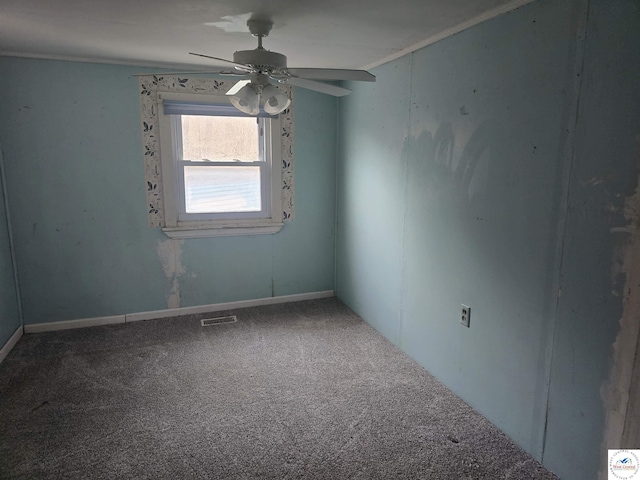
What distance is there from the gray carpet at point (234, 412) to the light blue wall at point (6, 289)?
0.17 meters

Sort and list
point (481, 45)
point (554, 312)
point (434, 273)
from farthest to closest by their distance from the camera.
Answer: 1. point (434, 273)
2. point (481, 45)
3. point (554, 312)

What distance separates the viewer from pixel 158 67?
11.1 ft

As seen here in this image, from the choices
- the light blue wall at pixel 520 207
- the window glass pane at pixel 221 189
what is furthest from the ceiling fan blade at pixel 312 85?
the window glass pane at pixel 221 189

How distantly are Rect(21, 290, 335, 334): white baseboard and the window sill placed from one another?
0.67 metres

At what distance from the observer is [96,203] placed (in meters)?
3.39

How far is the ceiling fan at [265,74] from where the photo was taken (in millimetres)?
1965

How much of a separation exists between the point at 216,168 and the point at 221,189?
0.63ft

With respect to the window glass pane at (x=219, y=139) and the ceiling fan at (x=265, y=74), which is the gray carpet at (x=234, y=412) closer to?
the window glass pane at (x=219, y=139)

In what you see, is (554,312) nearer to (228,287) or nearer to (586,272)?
(586,272)

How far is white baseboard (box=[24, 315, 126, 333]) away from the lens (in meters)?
Result: 3.37

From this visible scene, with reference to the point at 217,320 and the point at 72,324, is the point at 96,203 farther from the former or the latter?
the point at 217,320

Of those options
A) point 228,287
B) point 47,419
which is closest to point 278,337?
point 228,287

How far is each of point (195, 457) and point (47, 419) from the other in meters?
0.93
